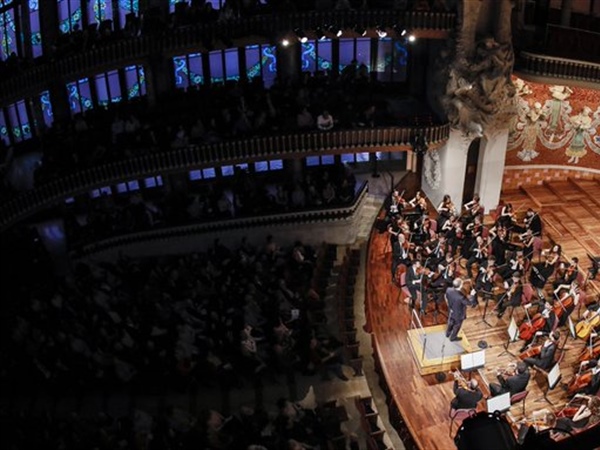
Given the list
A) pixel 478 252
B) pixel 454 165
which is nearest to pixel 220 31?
pixel 454 165

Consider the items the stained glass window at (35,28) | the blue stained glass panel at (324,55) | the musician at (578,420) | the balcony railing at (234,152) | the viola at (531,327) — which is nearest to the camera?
the musician at (578,420)

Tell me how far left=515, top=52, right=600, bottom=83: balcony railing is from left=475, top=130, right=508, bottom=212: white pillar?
7.00 feet

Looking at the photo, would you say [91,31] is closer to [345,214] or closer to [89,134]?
[89,134]

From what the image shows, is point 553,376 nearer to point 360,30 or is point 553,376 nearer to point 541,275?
point 541,275

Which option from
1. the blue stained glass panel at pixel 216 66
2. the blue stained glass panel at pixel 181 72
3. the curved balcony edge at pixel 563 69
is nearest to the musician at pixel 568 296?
the curved balcony edge at pixel 563 69

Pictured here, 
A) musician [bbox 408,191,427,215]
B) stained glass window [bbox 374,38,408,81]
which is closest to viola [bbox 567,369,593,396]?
musician [bbox 408,191,427,215]

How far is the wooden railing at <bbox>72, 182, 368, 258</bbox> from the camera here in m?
19.0

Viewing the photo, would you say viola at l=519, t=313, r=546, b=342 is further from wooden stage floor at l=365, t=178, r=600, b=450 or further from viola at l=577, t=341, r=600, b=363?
viola at l=577, t=341, r=600, b=363

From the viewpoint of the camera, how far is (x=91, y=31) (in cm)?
1886

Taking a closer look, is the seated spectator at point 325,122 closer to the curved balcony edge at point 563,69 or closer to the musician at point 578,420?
the curved balcony edge at point 563,69

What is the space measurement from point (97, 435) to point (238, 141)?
31.0 ft

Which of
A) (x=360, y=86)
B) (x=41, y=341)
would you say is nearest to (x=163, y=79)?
(x=360, y=86)

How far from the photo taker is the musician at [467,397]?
12.1 m

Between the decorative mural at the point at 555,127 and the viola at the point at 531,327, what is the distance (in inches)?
323
